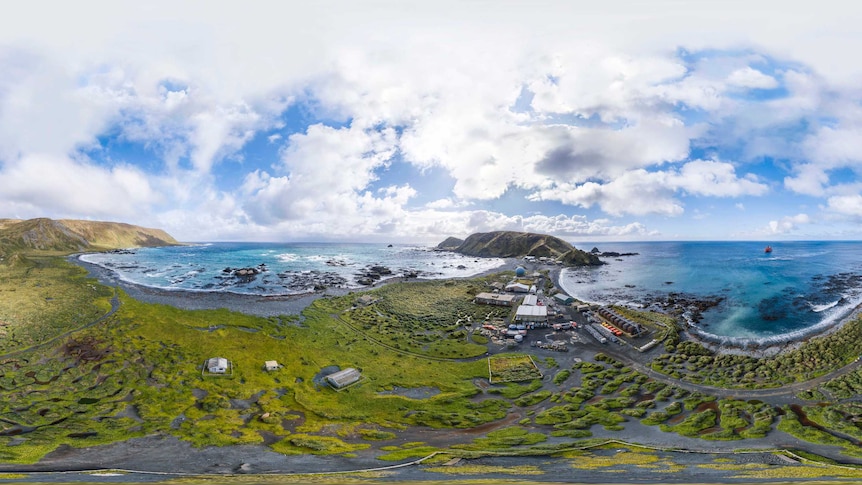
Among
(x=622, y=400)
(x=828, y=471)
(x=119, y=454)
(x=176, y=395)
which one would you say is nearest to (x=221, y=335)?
(x=176, y=395)

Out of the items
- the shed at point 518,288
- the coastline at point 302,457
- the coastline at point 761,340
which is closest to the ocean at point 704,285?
the coastline at point 761,340

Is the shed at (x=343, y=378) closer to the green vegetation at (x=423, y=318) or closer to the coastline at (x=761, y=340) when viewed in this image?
the green vegetation at (x=423, y=318)

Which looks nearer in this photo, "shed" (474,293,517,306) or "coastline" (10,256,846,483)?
→ "coastline" (10,256,846,483)

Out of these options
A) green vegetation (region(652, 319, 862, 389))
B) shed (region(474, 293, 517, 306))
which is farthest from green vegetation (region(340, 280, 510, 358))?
green vegetation (region(652, 319, 862, 389))

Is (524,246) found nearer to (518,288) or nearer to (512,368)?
(518,288)

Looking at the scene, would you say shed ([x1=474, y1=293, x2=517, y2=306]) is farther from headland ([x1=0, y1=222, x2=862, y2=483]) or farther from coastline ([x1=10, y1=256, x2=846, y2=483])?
coastline ([x1=10, y1=256, x2=846, y2=483])

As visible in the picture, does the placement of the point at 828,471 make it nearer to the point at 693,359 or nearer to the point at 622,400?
the point at 622,400
